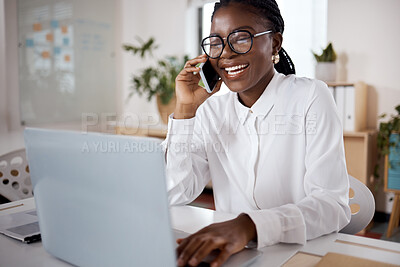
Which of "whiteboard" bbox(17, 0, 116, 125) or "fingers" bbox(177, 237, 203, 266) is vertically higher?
"whiteboard" bbox(17, 0, 116, 125)

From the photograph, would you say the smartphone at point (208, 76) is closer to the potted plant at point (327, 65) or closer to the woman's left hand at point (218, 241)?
the woman's left hand at point (218, 241)

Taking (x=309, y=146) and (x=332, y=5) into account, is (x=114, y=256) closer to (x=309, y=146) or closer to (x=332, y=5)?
(x=309, y=146)

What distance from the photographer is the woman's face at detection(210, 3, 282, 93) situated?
1068 mm

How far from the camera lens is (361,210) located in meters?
1.15

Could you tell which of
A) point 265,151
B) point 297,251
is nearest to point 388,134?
point 265,151

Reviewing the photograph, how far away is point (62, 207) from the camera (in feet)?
2.16

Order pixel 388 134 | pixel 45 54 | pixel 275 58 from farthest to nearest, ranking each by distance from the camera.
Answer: pixel 45 54, pixel 388 134, pixel 275 58

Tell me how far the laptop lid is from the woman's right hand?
0.57 metres

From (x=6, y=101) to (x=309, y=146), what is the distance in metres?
2.71

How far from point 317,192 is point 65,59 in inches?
125

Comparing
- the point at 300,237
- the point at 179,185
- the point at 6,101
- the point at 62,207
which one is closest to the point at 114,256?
the point at 62,207

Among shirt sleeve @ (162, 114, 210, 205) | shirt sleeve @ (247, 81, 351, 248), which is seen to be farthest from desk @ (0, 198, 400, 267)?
shirt sleeve @ (162, 114, 210, 205)

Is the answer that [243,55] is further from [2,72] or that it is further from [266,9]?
[2,72]

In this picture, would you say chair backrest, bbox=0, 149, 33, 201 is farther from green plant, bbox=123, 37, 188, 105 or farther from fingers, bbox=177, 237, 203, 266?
green plant, bbox=123, 37, 188, 105
